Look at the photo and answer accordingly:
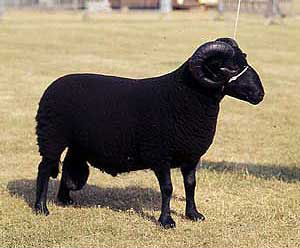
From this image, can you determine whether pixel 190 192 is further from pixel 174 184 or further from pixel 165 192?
pixel 174 184

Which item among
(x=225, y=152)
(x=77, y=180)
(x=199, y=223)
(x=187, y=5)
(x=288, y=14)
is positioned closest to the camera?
(x=199, y=223)

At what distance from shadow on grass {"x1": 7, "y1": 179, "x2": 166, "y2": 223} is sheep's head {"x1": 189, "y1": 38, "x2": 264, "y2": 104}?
5.21 feet

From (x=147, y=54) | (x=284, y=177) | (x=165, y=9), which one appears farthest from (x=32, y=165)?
(x=165, y=9)

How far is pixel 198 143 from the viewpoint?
22.1 feet

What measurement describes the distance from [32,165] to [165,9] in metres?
33.6

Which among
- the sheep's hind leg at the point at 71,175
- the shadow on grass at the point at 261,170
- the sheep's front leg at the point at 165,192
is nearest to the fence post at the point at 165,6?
the shadow on grass at the point at 261,170

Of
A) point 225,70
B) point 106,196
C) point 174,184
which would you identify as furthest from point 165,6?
point 225,70

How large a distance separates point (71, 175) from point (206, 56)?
212cm

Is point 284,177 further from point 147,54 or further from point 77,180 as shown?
point 147,54

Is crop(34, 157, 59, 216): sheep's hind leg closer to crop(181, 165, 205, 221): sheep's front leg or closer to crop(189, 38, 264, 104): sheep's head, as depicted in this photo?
crop(181, 165, 205, 221): sheep's front leg

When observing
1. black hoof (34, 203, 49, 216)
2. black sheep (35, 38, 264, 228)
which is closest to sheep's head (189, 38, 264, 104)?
black sheep (35, 38, 264, 228)

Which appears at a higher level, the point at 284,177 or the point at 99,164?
the point at 99,164

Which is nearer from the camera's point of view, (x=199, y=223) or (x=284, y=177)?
(x=199, y=223)

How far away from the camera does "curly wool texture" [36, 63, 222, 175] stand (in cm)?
668
